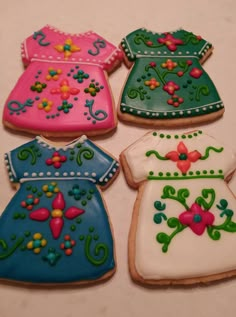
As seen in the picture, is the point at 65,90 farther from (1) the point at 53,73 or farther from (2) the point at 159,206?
(2) the point at 159,206

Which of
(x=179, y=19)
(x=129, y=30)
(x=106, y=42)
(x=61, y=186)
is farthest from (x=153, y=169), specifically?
(x=179, y=19)

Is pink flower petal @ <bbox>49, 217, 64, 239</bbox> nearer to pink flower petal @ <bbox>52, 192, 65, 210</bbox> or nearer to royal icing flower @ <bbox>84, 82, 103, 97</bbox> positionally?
pink flower petal @ <bbox>52, 192, 65, 210</bbox>

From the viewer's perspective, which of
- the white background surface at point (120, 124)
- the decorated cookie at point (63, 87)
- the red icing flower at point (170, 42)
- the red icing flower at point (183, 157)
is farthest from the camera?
the red icing flower at point (170, 42)

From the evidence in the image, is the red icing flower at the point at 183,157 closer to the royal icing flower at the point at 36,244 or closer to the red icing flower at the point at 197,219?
the red icing flower at the point at 197,219

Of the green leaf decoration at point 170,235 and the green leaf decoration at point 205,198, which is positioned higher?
the green leaf decoration at point 205,198

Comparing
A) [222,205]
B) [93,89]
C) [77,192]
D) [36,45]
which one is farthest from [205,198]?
[36,45]

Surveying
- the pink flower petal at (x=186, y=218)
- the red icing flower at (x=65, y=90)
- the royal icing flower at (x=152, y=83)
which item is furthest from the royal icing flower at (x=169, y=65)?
the pink flower petal at (x=186, y=218)

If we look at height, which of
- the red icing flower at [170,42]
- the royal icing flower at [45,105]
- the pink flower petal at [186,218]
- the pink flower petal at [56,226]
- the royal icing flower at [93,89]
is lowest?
the pink flower petal at [56,226]
